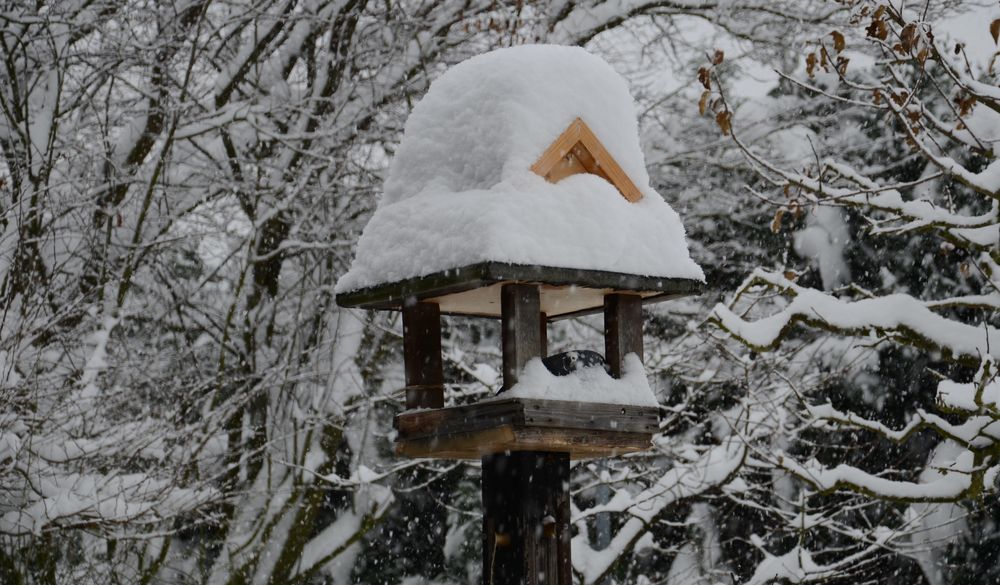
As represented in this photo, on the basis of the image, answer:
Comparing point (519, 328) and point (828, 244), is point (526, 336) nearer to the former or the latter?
point (519, 328)

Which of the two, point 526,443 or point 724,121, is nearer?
point 526,443

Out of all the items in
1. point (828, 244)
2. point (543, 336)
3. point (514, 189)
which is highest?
point (828, 244)

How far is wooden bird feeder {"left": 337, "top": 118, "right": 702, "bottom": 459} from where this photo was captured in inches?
91.8

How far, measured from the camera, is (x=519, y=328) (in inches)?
96.7

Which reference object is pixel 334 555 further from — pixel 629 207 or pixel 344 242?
pixel 629 207

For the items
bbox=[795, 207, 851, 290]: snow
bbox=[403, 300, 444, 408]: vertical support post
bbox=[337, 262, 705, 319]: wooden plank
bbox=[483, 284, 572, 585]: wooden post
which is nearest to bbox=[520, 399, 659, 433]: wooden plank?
bbox=[483, 284, 572, 585]: wooden post

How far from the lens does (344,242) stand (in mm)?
6766

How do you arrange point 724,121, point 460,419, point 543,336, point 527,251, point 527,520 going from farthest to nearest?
point 724,121 → point 543,336 → point 460,419 → point 527,520 → point 527,251

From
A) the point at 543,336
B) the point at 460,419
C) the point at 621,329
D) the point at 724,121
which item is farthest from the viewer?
the point at 724,121

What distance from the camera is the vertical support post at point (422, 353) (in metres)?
2.71

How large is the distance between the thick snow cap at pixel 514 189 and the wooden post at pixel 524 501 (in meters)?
0.23

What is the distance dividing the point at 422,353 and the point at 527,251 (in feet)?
1.98

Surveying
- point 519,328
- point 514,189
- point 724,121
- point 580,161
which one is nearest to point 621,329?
point 519,328

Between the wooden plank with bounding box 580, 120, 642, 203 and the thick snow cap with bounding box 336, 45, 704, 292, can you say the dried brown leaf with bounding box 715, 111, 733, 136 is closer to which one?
the thick snow cap with bounding box 336, 45, 704, 292
